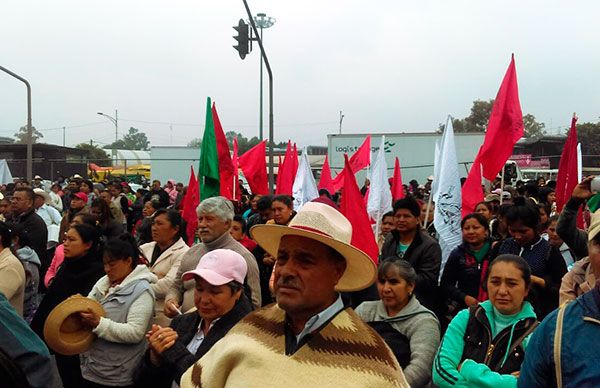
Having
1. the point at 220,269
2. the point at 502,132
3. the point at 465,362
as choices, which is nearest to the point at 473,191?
the point at 502,132

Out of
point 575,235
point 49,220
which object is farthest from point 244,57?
point 575,235

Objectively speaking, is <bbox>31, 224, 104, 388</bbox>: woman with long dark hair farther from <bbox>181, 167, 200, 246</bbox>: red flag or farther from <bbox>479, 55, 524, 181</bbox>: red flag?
<bbox>479, 55, 524, 181</bbox>: red flag

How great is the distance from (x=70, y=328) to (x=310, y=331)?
2532mm

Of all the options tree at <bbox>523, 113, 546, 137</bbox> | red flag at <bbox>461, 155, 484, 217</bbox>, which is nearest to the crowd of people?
red flag at <bbox>461, 155, 484, 217</bbox>

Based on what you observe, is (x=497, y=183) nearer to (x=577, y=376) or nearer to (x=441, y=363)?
(x=441, y=363)

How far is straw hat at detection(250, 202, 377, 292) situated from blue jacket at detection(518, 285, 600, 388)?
0.62 meters

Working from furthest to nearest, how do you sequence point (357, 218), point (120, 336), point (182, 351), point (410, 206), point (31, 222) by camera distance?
1. point (31, 222)
2. point (357, 218)
3. point (410, 206)
4. point (120, 336)
5. point (182, 351)

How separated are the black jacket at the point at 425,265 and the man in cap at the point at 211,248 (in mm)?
1283

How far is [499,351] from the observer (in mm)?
3361

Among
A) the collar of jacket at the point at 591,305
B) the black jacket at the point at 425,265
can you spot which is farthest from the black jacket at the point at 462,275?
the collar of jacket at the point at 591,305

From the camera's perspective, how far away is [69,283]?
195 inches

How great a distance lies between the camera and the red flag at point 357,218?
6.20 meters

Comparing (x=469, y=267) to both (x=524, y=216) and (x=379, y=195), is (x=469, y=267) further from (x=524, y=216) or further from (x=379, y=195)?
(x=379, y=195)

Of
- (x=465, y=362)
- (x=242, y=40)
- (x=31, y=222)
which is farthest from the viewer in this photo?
(x=242, y=40)
